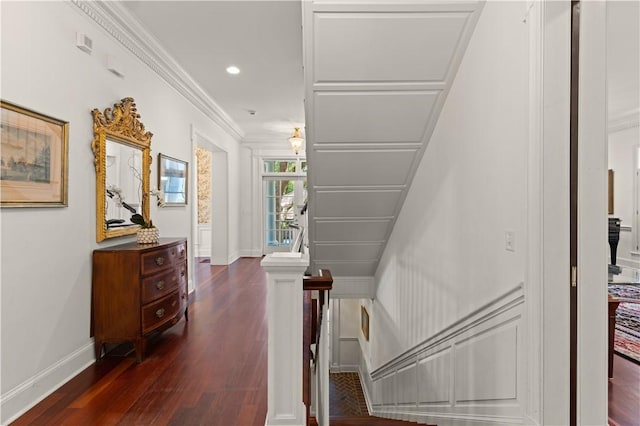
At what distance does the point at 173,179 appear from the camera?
4203 millimetres

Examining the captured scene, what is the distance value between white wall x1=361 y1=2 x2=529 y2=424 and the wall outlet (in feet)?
0.07

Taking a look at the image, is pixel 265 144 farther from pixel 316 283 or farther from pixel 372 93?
pixel 316 283

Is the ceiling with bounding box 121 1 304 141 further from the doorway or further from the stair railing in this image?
the doorway

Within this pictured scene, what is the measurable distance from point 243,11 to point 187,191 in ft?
8.36

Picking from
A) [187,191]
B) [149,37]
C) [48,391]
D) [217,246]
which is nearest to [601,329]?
[48,391]

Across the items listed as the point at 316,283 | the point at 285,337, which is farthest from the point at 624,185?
the point at 285,337

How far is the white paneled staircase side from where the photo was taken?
7.13 ft

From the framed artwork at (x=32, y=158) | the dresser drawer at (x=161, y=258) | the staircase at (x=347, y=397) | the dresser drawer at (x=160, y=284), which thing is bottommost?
the staircase at (x=347, y=397)

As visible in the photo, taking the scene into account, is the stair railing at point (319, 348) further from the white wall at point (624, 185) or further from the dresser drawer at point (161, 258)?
the white wall at point (624, 185)

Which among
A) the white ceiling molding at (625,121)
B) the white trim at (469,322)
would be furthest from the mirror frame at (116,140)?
the white ceiling molding at (625,121)

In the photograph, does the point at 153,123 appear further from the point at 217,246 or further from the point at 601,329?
the point at 601,329

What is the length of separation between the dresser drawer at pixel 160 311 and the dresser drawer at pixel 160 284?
5 centimetres

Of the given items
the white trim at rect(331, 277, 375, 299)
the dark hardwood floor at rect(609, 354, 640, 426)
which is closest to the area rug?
the dark hardwood floor at rect(609, 354, 640, 426)

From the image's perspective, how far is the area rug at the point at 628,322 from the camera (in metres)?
3.10
